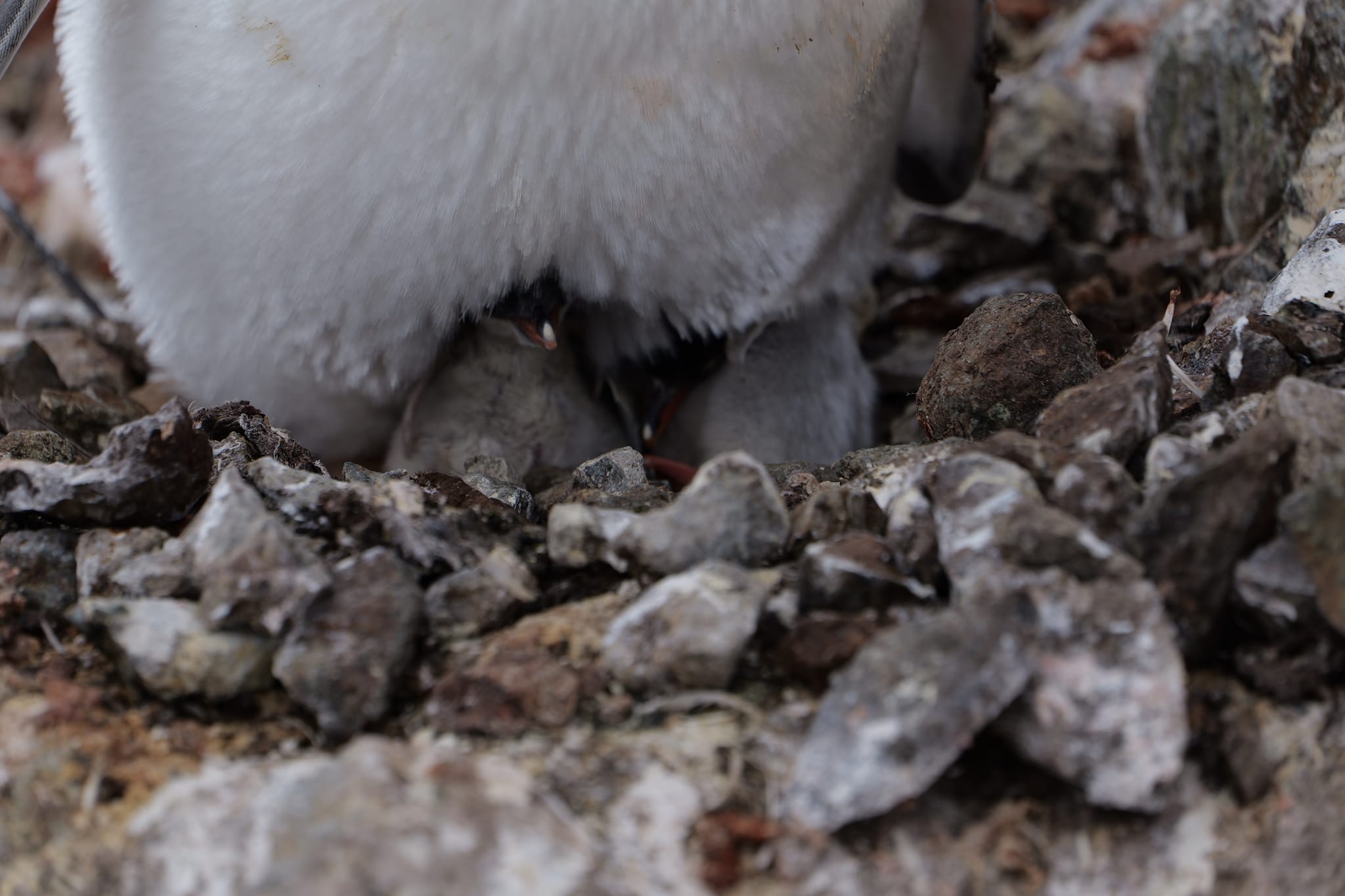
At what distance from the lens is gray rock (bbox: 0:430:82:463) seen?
78cm

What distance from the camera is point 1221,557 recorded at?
1.69 feet

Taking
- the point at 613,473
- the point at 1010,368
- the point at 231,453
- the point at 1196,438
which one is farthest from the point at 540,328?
the point at 1196,438

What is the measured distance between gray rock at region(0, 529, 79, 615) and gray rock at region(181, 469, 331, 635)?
0.09m

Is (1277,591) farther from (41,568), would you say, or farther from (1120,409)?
(41,568)

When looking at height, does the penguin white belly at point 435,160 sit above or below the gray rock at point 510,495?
above

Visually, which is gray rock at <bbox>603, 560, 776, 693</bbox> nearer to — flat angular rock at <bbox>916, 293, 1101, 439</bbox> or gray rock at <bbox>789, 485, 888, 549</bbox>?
gray rock at <bbox>789, 485, 888, 549</bbox>

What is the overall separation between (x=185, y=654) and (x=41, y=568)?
0.15 m

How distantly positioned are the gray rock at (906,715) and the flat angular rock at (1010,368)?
0.28 metres

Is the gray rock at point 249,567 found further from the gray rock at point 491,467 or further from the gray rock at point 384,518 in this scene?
the gray rock at point 491,467

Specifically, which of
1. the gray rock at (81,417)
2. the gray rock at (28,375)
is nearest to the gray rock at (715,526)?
the gray rock at (81,417)

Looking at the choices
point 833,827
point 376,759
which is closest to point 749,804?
point 833,827

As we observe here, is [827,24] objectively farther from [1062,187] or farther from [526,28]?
[1062,187]

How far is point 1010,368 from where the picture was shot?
2.40 feet

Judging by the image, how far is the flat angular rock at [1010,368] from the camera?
28.7 inches
